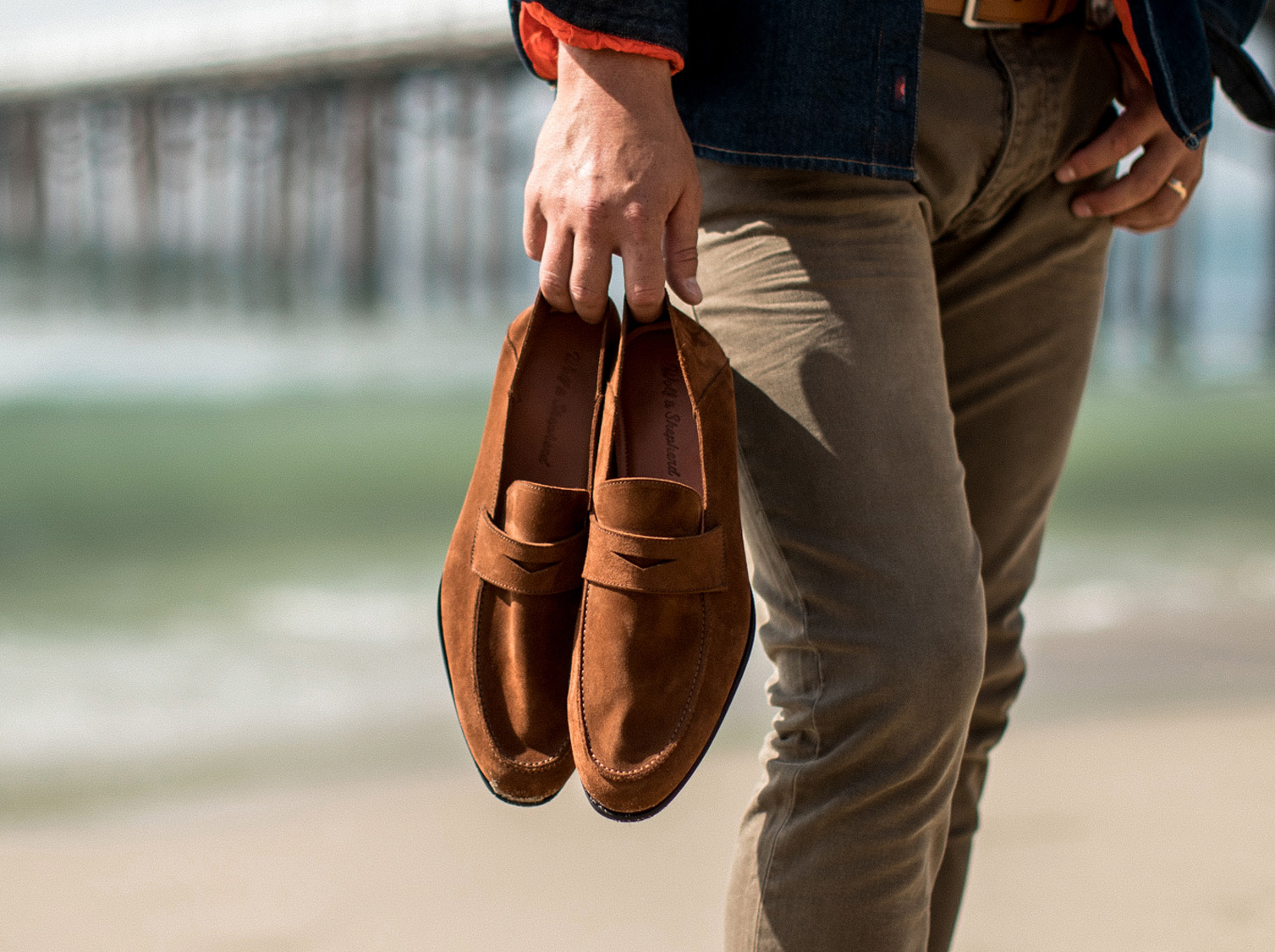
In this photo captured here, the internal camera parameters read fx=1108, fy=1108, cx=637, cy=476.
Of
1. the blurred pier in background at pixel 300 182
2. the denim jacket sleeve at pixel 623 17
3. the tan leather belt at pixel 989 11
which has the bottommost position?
the blurred pier in background at pixel 300 182

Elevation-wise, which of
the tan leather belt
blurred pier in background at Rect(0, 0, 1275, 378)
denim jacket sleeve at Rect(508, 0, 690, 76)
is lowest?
blurred pier in background at Rect(0, 0, 1275, 378)

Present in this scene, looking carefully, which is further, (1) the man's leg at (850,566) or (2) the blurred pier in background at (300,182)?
(2) the blurred pier in background at (300,182)

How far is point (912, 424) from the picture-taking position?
908 mm

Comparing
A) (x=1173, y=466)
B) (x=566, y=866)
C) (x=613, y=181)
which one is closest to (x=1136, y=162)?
(x=613, y=181)

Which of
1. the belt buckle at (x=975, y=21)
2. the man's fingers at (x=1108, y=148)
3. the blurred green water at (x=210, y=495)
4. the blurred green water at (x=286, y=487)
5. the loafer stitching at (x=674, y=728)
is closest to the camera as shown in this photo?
the loafer stitching at (x=674, y=728)

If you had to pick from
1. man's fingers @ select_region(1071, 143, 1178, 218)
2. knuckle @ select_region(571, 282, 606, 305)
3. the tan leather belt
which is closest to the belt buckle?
the tan leather belt

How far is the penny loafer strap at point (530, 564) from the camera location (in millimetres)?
935

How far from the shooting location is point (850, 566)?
2.89 feet

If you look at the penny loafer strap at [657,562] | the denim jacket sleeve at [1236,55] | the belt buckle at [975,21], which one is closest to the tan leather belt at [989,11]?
the belt buckle at [975,21]

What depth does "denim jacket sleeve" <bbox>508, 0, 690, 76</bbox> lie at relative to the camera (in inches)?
34.4

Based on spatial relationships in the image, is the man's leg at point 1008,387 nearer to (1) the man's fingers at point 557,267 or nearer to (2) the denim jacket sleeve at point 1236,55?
(2) the denim jacket sleeve at point 1236,55

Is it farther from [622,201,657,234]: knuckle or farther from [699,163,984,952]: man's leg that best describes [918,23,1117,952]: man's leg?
[622,201,657,234]: knuckle

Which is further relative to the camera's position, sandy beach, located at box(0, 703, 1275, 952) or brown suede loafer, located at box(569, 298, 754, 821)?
sandy beach, located at box(0, 703, 1275, 952)

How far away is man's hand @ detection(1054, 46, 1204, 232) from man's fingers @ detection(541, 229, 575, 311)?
1.75 feet
